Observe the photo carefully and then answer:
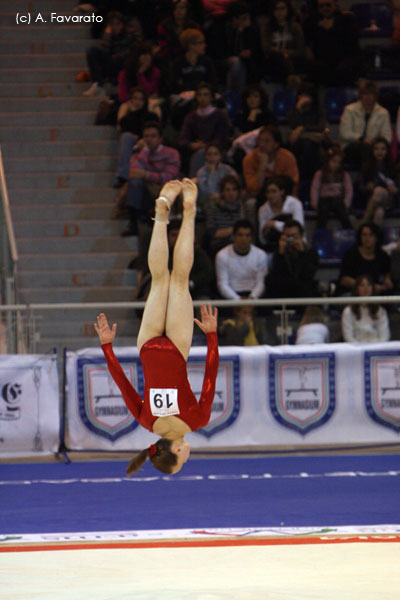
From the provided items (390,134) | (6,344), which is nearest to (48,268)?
(6,344)

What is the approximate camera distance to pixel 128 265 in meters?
11.0

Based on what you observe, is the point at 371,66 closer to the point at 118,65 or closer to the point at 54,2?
the point at 118,65

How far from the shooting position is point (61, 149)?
39.7ft

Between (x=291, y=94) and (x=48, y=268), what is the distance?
403cm

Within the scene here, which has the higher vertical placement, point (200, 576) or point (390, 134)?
point (390, 134)

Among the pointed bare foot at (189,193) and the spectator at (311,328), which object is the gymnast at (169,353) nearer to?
the pointed bare foot at (189,193)

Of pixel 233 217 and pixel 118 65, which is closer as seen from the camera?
pixel 233 217

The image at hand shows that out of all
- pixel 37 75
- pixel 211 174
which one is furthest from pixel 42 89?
pixel 211 174

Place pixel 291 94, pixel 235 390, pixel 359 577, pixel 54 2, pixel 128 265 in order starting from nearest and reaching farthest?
pixel 359 577 < pixel 235 390 < pixel 128 265 < pixel 291 94 < pixel 54 2

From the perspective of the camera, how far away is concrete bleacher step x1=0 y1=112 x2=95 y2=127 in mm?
12281

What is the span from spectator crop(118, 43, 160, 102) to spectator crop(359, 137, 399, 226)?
9.67 ft

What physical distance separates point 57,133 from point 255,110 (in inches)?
111

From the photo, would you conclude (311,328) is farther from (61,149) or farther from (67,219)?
(61,149)

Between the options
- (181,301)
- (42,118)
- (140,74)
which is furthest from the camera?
(42,118)
